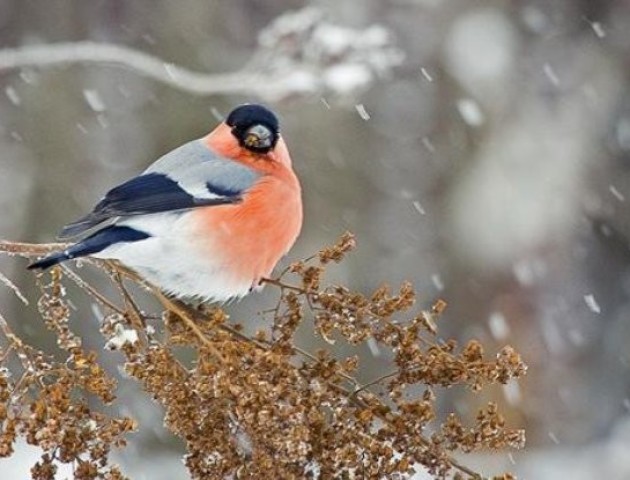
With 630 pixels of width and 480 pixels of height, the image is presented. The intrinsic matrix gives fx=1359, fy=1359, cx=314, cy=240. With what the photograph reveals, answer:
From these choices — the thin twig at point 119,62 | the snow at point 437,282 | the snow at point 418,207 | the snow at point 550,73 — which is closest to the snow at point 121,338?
the thin twig at point 119,62

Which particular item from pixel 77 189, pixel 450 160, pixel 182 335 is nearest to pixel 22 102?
pixel 77 189

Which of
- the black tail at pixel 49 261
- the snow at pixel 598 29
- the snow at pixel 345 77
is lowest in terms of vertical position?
the black tail at pixel 49 261

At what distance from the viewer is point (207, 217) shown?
216 centimetres

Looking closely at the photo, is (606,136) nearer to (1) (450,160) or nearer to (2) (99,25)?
(1) (450,160)

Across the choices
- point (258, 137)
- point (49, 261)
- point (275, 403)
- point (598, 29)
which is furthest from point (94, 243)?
point (598, 29)

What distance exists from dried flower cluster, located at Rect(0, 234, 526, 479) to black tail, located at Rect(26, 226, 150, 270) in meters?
0.14

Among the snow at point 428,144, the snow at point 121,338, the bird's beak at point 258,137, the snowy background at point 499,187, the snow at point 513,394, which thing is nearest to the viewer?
the snow at point 121,338

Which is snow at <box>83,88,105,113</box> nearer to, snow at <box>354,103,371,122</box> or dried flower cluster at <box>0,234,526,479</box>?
snow at <box>354,103,371,122</box>

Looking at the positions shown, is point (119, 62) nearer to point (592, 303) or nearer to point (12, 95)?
point (12, 95)

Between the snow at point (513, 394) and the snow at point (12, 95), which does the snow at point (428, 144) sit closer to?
the snow at point (513, 394)

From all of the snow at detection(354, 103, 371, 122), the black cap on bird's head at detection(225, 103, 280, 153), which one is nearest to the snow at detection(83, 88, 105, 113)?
the snow at detection(354, 103, 371, 122)

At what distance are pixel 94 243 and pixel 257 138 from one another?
0.44 meters

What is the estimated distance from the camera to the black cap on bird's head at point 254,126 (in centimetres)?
228

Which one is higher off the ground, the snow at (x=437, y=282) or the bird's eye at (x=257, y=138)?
the snow at (x=437, y=282)
